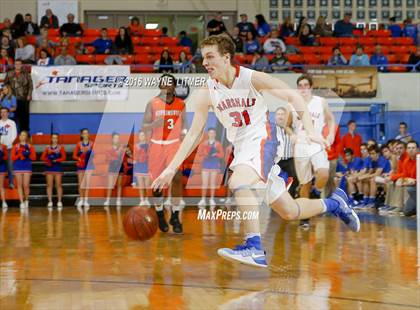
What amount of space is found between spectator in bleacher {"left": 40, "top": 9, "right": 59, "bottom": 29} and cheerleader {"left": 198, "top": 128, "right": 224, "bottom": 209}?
754 cm

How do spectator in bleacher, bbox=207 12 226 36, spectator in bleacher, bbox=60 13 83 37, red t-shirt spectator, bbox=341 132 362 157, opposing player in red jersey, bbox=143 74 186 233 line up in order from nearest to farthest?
opposing player in red jersey, bbox=143 74 186 233 → red t-shirt spectator, bbox=341 132 362 157 → spectator in bleacher, bbox=207 12 226 36 → spectator in bleacher, bbox=60 13 83 37

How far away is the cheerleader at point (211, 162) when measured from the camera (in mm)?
13805

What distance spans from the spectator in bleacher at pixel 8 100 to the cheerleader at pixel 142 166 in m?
3.12

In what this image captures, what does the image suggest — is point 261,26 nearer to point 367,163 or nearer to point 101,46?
point 101,46

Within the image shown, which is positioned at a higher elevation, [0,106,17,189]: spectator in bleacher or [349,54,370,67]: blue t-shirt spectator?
[349,54,370,67]: blue t-shirt spectator

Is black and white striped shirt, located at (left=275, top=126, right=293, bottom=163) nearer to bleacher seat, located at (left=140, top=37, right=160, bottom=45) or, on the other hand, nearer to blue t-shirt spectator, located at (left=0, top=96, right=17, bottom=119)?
blue t-shirt spectator, located at (left=0, top=96, right=17, bottom=119)

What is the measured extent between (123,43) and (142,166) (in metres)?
5.15

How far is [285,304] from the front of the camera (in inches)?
193

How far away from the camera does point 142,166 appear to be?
13.6 meters

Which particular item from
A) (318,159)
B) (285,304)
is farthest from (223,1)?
(285,304)

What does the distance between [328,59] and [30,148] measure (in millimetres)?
7771

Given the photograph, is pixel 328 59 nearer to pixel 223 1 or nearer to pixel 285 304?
pixel 223 1

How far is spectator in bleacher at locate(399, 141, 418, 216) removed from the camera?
463 inches

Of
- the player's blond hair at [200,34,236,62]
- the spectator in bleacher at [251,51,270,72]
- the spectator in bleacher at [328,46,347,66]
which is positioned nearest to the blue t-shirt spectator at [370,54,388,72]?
the spectator in bleacher at [328,46,347,66]
